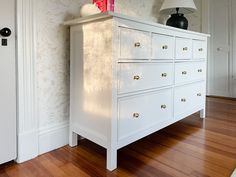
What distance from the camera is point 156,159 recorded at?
1.46 meters

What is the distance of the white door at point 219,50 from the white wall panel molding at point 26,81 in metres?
3.33

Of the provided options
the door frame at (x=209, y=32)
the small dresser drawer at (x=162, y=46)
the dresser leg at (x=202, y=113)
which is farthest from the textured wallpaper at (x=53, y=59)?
the door frame at (x=209, y=32)

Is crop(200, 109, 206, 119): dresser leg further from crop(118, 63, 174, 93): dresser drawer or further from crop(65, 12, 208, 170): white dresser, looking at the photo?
crop(118, 63, 174, 93): dresser drawer

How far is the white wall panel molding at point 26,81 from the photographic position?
1.35 metres

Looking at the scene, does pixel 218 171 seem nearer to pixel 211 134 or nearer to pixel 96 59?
pixel 211 134

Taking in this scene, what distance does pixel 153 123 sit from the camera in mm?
1629

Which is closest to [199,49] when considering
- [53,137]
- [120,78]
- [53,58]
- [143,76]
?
[143,76]

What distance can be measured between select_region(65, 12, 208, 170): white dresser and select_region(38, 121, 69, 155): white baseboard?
0.06 meters

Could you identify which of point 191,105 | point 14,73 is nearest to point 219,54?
point 191,105

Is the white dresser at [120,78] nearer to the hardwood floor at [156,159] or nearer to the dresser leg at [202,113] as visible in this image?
the hardwood floor at [156,159]

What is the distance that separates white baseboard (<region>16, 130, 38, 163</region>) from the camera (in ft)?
4.52

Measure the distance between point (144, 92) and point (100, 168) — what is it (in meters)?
0.59

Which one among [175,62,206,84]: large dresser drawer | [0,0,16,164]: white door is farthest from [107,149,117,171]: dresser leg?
[175,62,206,84]: large dresser drawer

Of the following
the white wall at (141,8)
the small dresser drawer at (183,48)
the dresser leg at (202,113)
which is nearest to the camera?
the small dresser drawer at (183,48)
